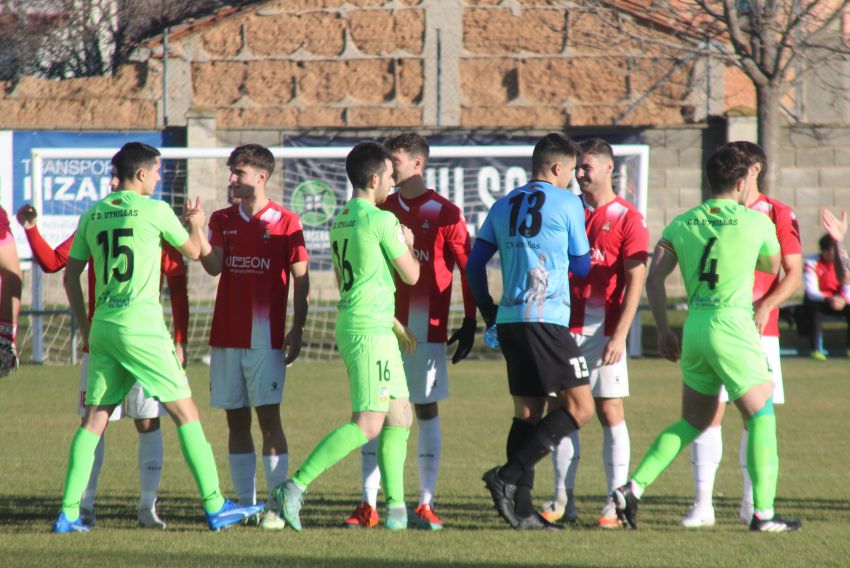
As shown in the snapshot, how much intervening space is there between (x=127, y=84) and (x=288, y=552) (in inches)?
734

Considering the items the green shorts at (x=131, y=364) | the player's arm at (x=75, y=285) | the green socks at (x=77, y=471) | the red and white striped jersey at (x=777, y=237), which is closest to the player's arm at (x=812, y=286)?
the red and white striped jersey at (x=777, y=237)

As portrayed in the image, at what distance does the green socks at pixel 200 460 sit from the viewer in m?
6.27

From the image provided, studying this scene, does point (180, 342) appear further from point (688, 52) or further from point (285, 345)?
point (688, 52)

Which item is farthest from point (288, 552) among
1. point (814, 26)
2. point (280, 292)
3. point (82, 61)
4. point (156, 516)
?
point (82, 61)

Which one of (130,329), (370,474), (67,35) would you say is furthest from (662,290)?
(67,35)

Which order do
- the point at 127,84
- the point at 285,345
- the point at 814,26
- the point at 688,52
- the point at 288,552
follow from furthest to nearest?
the point at 127,84
the point at 814,26
the point at 688,52
the point at 285,345
the point at 288,552

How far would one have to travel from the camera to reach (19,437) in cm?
1002

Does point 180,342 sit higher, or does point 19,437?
point 180,342

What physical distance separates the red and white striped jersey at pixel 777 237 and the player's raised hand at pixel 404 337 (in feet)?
A: 6.35

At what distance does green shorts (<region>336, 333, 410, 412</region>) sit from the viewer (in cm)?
635

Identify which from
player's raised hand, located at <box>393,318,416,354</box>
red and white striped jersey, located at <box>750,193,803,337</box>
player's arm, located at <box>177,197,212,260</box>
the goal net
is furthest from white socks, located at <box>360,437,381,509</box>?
the goal net

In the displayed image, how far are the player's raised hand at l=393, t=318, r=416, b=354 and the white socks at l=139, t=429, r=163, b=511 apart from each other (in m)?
1.46

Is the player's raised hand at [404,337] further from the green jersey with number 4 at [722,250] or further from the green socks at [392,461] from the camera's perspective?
the green jersey with number 4 at [722,250]

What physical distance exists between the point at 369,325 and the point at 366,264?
0.32 metres
